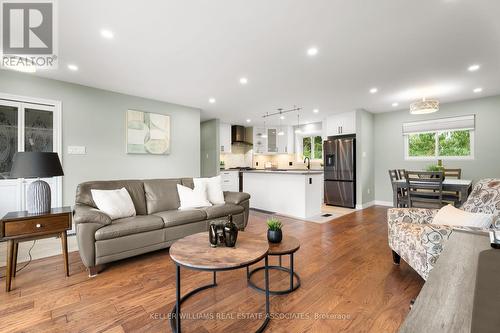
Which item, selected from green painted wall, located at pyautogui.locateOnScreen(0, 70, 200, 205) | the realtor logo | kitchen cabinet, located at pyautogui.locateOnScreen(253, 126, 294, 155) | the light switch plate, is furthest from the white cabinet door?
the realtor logo

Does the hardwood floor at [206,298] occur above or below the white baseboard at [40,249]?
below

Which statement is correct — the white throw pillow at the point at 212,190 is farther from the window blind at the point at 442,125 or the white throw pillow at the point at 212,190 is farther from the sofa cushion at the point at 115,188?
the window blind at the point at 442,125

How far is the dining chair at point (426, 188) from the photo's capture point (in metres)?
3.50

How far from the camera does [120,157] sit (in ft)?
14.5

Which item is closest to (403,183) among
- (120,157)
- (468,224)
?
(468,224)

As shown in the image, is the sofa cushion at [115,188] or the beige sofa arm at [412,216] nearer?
the beige sofa arm at [412,216]

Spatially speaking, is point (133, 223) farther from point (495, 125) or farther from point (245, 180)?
point (495, 125)

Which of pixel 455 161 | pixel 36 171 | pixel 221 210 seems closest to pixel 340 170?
pixel 455 161

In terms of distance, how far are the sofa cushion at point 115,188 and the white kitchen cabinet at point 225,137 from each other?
14.3 ft

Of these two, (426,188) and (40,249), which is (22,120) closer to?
(40,249)

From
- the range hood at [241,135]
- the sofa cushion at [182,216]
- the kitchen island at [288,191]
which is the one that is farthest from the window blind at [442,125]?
the sofa cushion at [182,216]

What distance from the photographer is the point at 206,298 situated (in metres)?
1.92

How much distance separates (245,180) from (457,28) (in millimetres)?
4539

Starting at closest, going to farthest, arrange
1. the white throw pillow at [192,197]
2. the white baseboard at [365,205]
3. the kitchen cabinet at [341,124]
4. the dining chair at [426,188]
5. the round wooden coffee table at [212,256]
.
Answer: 1. the round wooden coffee table at [212,256]
2. the white throw pillow at [192,197]
3. the dining chair at [426,188]
4. the white baseboard at [365,205]
5. the kitchen cabinet at [341,124]
